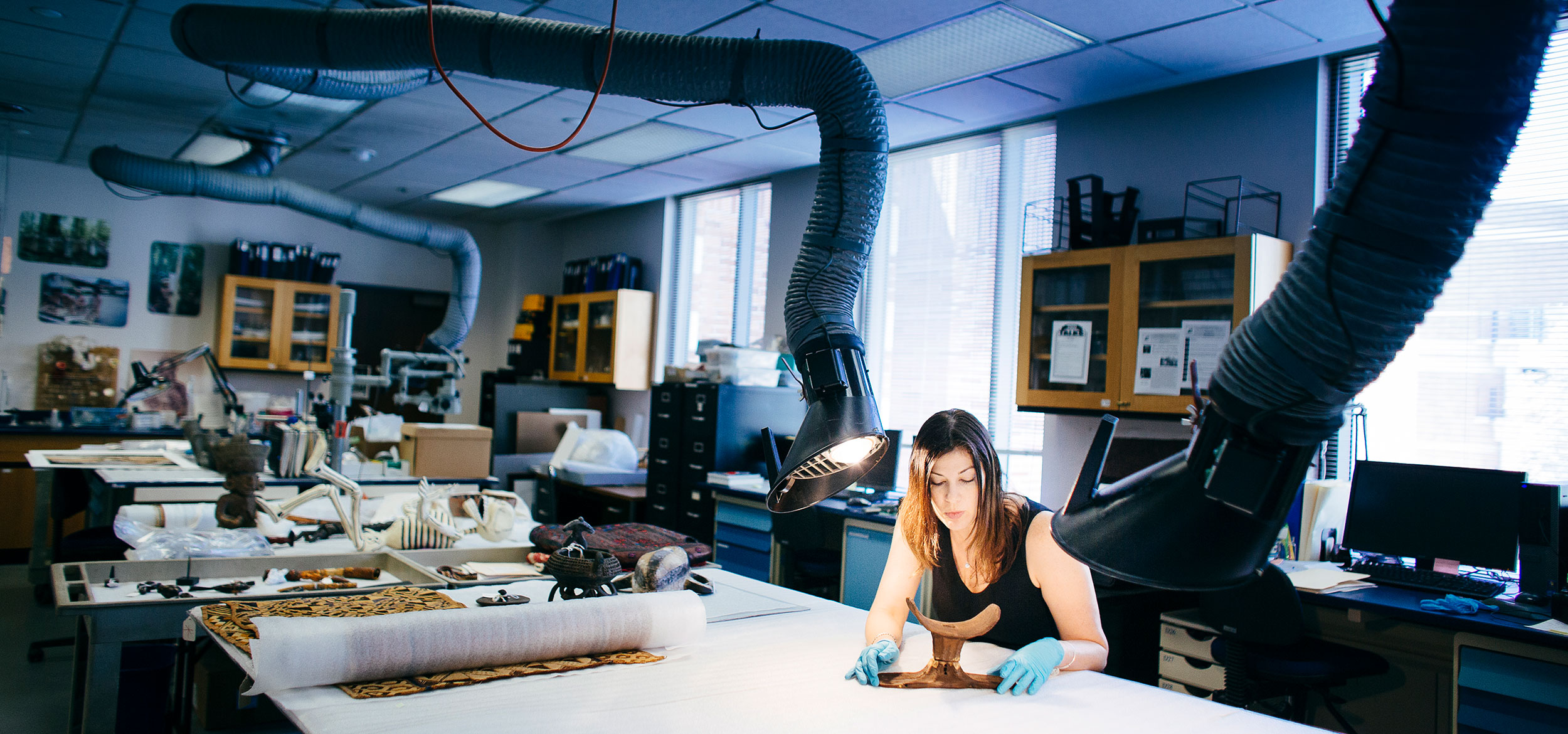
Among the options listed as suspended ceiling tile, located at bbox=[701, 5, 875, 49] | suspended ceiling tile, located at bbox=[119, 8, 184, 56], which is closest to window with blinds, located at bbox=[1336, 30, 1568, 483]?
suspended ceiling tile, located at bbox=[701, 5, 875, 49]

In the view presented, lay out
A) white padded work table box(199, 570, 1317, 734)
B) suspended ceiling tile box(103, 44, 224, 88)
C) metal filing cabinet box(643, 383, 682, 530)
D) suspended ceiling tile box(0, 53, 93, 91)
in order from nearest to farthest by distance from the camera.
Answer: white padded work table box(199, 570, 1317, 734) < suspended ceiling tile box(103, 44, 224, 88) < suspended ceiling tile box(0, 53, 93, 91) < metal filing cabinet box(643, 383, 682, 530)

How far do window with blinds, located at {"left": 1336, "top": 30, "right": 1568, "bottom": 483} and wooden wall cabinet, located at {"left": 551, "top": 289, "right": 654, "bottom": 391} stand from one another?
496cm

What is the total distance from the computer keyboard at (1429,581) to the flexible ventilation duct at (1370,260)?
2.64m

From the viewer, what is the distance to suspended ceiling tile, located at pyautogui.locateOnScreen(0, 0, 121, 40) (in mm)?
3730

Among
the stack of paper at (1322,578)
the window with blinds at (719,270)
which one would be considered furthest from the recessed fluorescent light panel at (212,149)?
the stack of paper at (1322,578)

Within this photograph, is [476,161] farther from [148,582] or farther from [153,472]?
[148,582]

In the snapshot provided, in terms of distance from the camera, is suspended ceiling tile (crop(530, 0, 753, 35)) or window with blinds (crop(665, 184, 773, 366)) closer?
suspended ceiling tile (crop(530, 0, 753, 35))

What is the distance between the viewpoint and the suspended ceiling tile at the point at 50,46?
161 inches

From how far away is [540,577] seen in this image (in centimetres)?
273

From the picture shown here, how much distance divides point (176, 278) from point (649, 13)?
5.70 metres

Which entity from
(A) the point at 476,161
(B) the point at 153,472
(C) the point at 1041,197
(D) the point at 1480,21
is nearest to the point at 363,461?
(B) the point at 153,472

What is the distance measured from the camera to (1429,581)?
3.04m

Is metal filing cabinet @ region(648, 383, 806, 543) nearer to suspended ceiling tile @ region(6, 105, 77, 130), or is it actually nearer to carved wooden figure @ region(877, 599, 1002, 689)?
carved wooden figure @ region(877, 599, 1002, 689)

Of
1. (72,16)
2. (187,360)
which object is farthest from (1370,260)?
(187,360)
